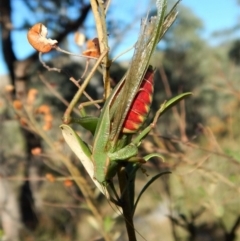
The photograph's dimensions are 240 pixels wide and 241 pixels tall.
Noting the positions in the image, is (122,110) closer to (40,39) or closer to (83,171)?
(40,39)

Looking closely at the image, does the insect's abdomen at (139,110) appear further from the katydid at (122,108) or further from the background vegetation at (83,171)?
the background vegetation at (83,171)

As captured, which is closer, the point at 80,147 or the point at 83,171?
the point at 80,147

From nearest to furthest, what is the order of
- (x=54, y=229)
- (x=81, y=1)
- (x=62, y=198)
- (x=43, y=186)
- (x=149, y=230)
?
(x=81, y=1), (x=149, y=230), (x=54, y=229), (x=62, y=198), (x=43, y=186)

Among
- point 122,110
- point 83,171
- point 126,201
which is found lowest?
point 83,171

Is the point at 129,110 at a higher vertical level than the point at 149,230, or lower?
higher

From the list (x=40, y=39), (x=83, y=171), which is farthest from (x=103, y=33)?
(x=83, y=171)

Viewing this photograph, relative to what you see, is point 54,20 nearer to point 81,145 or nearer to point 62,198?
point 62,198

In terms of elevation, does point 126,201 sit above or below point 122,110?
below

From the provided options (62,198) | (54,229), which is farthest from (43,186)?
(54,229)

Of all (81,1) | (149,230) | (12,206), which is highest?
(81,1)
